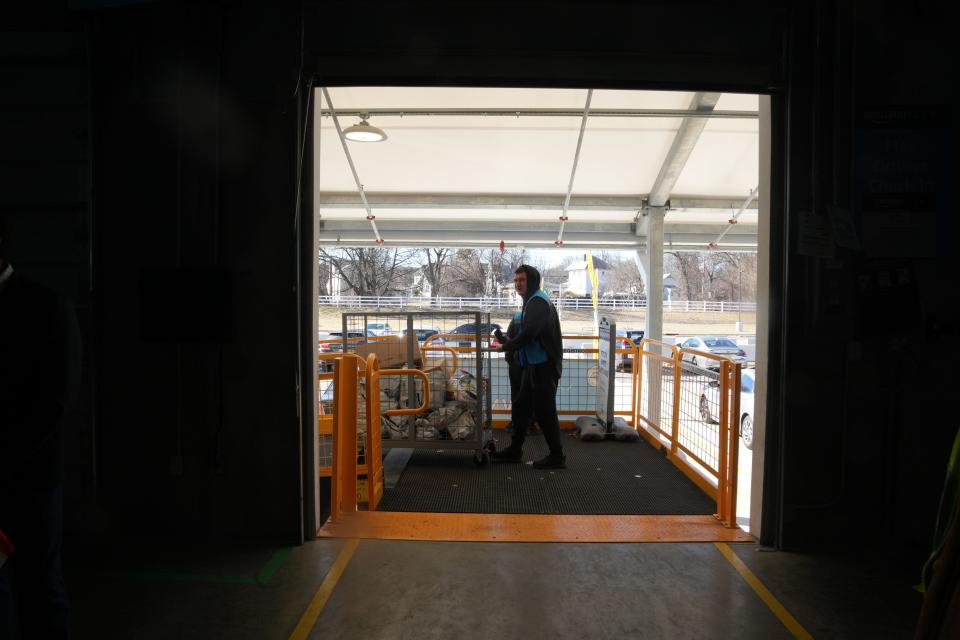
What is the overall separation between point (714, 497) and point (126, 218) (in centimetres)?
514

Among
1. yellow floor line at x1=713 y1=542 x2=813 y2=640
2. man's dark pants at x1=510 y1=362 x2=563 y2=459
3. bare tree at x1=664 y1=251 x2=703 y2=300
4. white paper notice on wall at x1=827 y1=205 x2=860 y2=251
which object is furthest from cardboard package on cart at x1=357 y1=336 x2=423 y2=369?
bare tree at x1=664 y1=251 x2=703 y2=300

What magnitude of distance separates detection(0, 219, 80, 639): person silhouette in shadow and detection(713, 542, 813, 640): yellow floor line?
128 inches

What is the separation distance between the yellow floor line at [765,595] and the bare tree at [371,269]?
23681 mm

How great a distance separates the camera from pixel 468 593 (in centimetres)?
292

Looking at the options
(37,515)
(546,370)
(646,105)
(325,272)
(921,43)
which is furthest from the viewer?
(325,272)

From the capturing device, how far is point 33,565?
78.2 inches

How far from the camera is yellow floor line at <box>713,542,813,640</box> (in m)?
2.63

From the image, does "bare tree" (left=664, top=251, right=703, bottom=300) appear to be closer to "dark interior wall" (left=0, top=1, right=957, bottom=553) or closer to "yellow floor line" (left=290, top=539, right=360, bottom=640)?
"dark interior wall" (left=0, top=1, right=957, bottom=553)

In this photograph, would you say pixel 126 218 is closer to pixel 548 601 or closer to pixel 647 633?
pixel 548 601

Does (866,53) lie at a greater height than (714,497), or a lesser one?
greater

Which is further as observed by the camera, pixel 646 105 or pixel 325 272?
pixel 325 272

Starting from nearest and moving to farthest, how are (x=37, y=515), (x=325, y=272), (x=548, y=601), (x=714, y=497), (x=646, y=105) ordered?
(x=37, y=515) < (x=548, y=601) < (x=714, y=497) < (x=646, y=105) < (x=325, y=272)

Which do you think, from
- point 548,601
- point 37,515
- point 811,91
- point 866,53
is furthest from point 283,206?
point 866,53

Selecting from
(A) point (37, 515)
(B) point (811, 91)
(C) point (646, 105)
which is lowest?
(A) point (37, 515)
